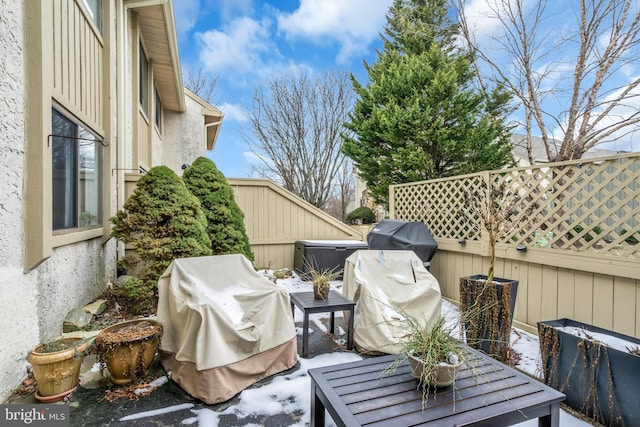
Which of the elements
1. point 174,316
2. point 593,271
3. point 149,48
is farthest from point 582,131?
point 149,48

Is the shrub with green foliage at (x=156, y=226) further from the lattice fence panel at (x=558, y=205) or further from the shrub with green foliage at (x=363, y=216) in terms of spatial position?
the shrub with green foliage at (x=363, y=216)

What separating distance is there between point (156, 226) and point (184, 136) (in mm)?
6648

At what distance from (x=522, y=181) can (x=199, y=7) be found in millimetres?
13448

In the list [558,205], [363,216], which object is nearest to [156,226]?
[558,205]

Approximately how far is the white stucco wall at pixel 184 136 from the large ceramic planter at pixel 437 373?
9314 mm

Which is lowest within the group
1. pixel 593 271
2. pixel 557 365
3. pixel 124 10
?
pixel 557 365

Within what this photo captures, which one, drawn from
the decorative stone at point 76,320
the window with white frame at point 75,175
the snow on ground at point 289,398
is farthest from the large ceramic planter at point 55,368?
the window with white frame at point 75,175

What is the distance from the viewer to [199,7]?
487 inches

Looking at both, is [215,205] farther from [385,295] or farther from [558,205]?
[558,205]

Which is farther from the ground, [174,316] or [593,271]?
[593,271]

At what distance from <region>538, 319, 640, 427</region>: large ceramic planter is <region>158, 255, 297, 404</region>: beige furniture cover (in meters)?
2.04

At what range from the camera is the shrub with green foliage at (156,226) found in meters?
3.79

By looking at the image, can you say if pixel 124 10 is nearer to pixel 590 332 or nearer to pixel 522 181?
pixel 522 181

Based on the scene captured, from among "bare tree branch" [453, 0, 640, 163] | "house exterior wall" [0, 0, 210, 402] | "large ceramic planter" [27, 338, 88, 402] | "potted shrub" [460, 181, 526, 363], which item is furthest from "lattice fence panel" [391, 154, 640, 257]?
"house exterior wall" [0, 0, 210, 402]
